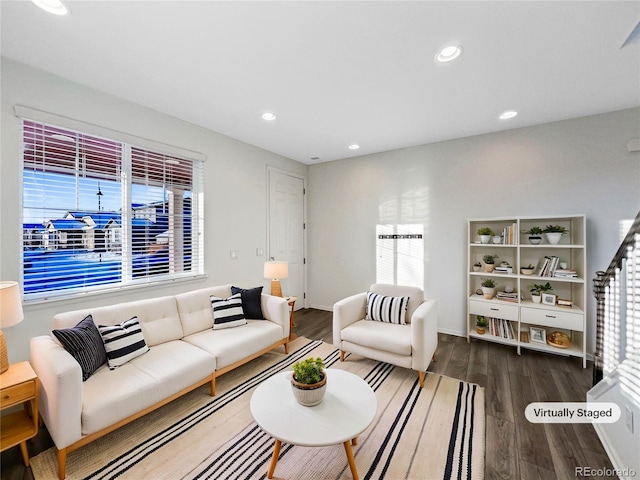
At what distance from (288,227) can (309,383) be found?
3.29 meters

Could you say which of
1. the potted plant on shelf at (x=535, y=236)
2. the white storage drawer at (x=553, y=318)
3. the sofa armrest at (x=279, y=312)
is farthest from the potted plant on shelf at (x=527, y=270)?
the sofa armrest at (x=279, y=312)

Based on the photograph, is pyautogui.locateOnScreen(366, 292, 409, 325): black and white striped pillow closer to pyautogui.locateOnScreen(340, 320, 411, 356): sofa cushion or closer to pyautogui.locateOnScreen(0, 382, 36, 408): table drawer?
pyautogui.locateOnScreen(340, 320, 411, 356): sofa cushion

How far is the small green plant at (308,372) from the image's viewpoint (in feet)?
5.35

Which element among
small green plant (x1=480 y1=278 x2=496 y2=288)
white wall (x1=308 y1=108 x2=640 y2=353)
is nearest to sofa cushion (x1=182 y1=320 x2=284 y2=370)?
white wall (x1=308 y1=108 x2=640 y2=353)

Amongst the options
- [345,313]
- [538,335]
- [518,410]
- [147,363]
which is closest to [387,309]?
[345,313]

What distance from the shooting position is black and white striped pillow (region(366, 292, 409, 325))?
2939 millimetres

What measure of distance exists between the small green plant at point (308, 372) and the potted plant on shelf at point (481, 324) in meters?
2.72

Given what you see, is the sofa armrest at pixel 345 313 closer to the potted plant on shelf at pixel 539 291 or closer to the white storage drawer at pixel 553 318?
the white storage drawer at pixel 553 318

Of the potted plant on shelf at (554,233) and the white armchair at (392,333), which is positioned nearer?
the white armchair at (392,333)

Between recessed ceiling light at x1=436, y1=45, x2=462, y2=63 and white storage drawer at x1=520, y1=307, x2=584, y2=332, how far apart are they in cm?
278

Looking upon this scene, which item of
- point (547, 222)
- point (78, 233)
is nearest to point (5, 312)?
point (78, 233)

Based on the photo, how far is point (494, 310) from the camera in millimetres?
3293

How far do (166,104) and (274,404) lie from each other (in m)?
2.95

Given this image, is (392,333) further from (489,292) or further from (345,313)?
(489,292)
